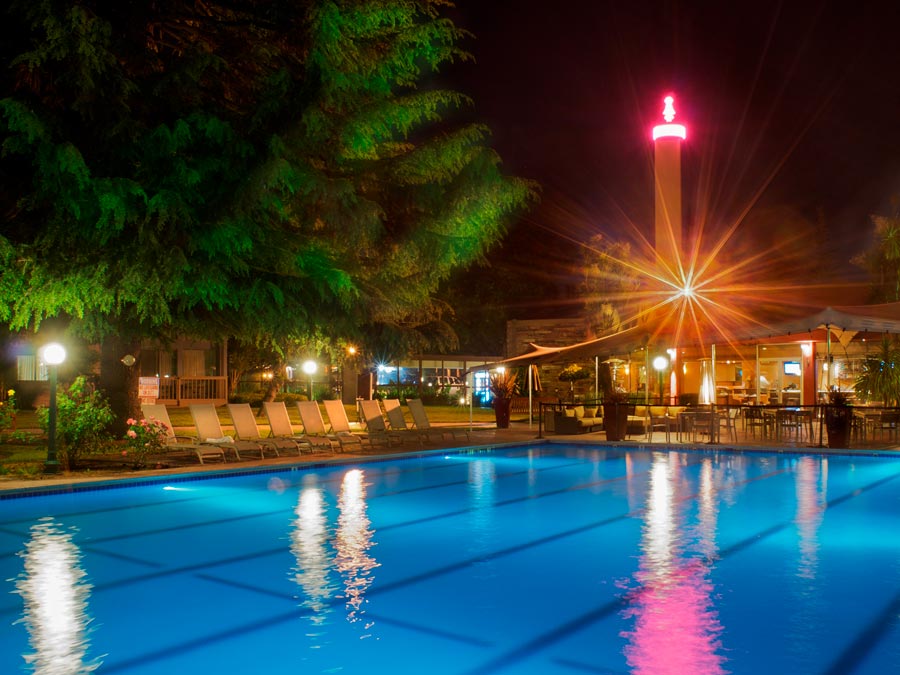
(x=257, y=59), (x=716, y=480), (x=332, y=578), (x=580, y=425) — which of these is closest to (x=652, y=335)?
(x=580, y=425)

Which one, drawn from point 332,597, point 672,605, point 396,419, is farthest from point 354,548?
point 396,419

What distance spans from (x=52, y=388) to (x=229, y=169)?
4.54m

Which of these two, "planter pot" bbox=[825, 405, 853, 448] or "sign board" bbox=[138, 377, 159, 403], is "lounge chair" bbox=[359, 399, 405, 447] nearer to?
"sign board" bbox=[138, 377, 159, 403]

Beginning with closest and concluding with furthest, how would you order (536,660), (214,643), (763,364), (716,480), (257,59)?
1. (536,660)
2. (214,643)
3. (716,480)
4. (257,59)
5. (763,364)

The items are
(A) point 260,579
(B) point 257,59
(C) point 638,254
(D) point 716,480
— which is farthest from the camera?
(C) point 638,254

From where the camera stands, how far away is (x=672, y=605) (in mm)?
6738

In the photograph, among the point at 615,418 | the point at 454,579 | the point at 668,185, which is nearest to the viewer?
the point at 454,579

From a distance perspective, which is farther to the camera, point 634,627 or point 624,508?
point 624,508

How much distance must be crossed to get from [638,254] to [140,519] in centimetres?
3436

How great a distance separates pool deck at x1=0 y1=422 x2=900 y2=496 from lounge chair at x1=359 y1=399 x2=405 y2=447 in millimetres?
217

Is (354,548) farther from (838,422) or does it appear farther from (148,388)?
(838,422)

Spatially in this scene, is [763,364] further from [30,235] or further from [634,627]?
[634,627]

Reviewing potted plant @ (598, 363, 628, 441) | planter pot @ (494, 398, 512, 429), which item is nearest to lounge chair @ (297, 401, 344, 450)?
potted plant @ (598, 363, 628, 441)

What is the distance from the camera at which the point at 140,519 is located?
1076 centimetres
